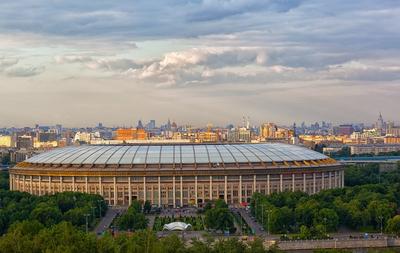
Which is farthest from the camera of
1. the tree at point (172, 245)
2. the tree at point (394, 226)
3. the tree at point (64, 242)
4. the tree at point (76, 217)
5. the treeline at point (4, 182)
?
the treeline at point (4, 182)

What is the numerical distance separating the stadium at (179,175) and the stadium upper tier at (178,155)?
112mm

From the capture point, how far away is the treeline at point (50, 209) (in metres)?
61.4

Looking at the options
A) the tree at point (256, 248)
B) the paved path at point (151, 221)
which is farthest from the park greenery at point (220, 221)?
the tree at point (256, 248)

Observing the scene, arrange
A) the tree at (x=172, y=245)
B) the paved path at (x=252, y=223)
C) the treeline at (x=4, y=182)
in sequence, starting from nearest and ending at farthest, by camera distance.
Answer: the tree at (x=172, y=245), the paved path at (x=252, y=223), the treeline at (x=4, y=182)

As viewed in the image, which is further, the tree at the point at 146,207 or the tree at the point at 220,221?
the tree at the point at 146,207

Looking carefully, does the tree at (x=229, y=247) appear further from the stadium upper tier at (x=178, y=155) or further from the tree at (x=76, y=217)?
the stadium upper tier at (x=178, y=155)

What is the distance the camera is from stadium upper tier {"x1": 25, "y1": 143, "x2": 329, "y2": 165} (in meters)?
85.6

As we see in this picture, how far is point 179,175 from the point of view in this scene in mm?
83438

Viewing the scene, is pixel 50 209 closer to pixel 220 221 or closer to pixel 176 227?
pixel 176 227

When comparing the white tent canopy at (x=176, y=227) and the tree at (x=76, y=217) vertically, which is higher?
the tree at (x=76, y=217)

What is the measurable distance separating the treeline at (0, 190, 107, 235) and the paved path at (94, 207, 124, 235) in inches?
28.1

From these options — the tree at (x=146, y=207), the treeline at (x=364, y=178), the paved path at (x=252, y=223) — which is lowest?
the paved path at (x=252, y=223)

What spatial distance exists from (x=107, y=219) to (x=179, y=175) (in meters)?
13.6

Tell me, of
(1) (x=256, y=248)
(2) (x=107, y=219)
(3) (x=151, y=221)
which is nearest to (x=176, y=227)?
(3) (x=151, y=221)
